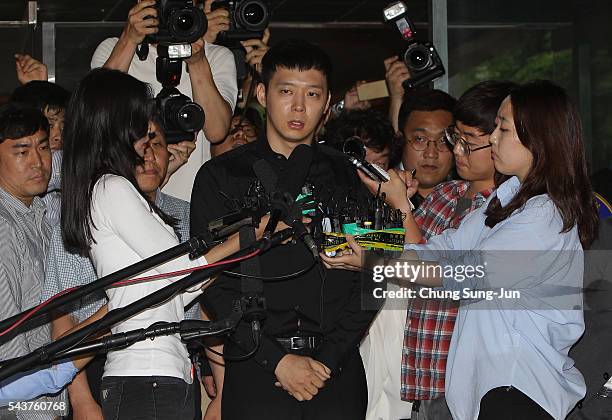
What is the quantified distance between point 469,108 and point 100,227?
4.40 ft

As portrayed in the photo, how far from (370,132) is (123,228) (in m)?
1.61

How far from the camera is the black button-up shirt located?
3.07 m

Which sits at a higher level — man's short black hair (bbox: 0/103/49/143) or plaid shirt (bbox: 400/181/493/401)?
man's short black hair (bbox: 0/103/49/143)

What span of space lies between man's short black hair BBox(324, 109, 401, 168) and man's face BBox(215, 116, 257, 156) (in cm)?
55

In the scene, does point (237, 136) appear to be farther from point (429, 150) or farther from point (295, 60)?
point (295, 60)

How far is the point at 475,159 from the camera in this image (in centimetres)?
345

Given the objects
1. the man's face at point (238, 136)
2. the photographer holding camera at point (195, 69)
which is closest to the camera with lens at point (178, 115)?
the photographer holding camera at point (195, 69)

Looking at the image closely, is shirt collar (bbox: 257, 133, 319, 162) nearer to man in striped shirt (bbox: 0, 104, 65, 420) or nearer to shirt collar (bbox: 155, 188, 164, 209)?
shirt collar (bbox: 155, 188, 164, 209)

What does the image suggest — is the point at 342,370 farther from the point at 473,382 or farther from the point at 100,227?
the point at 100,227

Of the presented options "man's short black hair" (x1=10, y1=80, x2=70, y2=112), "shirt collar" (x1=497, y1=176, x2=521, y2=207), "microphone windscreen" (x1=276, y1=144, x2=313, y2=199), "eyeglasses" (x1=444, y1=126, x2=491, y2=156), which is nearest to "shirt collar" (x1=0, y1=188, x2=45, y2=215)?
"man's short black hair" (x1=10, y1=80, x2=70, y2=112)

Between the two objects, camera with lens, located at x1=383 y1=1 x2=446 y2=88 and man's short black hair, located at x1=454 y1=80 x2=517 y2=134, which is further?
camera with lens, located at x1=383 y1=1 x2=446 y2=88

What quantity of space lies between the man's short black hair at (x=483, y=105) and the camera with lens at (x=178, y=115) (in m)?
0.99

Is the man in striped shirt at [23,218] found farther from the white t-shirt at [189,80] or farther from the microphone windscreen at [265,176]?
the microphone windscreen at [265,176]

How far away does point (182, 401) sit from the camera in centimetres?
277
